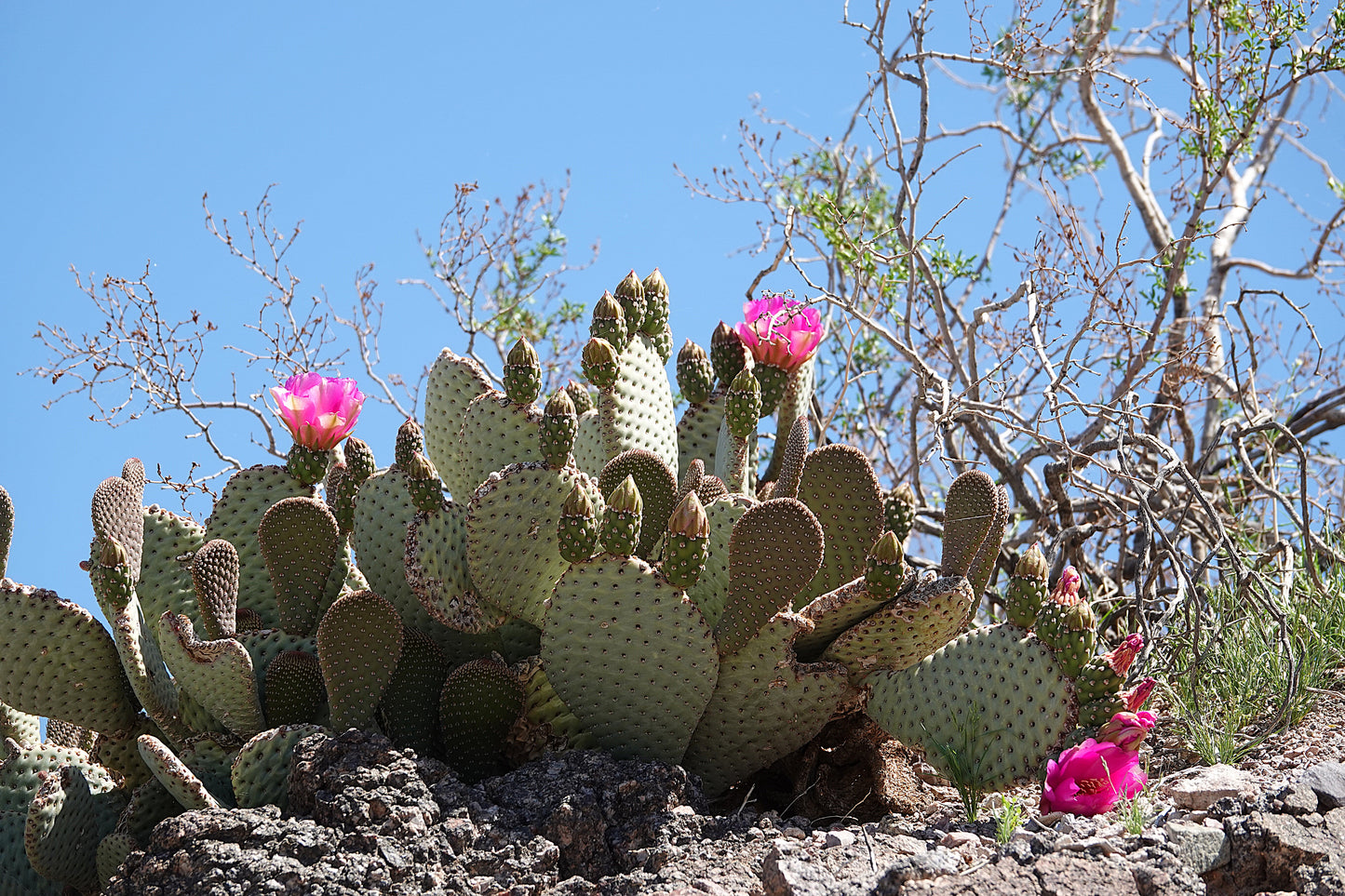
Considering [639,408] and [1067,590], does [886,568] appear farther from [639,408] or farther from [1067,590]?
[639,408]

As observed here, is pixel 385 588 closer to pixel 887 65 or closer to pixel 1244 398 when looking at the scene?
pixel 887 65

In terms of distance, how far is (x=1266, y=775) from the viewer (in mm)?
Answer: 2887

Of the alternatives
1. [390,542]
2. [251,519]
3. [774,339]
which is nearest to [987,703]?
[774,339]

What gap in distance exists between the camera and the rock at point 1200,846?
2.37 metres

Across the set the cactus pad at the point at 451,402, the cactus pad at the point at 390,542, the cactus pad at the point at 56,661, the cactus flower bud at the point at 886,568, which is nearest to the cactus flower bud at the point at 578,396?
the cactus pad at the point at 451,402

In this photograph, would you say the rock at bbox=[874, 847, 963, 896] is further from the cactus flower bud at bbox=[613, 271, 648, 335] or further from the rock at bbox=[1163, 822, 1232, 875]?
the cactus flower bud at bbox=[613, 271, 648, 335]

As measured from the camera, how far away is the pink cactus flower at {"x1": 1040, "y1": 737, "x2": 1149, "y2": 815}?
261cm

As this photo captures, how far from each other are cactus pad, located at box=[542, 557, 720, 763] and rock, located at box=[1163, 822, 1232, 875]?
3.28ft

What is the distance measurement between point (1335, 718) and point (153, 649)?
3110mm

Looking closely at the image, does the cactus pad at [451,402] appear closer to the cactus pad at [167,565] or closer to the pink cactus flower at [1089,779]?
the cactus pad at [167,565]

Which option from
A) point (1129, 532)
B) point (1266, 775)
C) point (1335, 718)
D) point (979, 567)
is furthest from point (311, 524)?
point (1129, 532)

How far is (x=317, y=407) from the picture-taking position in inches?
130

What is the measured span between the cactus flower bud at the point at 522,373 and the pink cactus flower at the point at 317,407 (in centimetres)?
43

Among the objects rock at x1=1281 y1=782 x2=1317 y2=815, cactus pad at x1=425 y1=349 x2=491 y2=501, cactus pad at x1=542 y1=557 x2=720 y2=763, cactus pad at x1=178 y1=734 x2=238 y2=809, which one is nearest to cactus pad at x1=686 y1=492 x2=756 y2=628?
cactus pad at x1=542 y1=557 x2=720 y2=763
